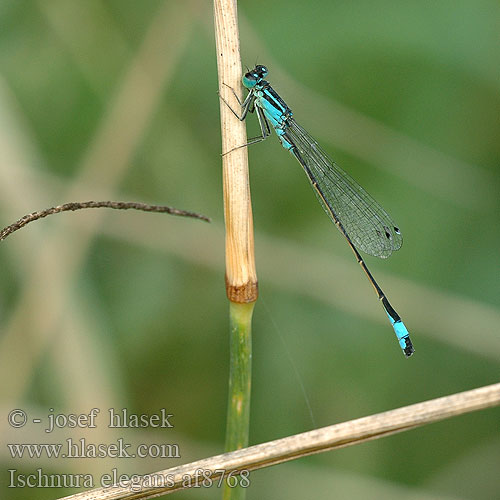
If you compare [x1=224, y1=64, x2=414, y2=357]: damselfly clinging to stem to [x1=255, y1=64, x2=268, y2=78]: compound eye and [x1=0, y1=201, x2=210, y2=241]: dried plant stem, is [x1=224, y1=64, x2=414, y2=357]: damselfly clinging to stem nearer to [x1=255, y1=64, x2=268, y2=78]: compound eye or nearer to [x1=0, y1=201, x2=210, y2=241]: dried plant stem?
[x1=255, y1=64, x2=268, y2=78]: compound eye

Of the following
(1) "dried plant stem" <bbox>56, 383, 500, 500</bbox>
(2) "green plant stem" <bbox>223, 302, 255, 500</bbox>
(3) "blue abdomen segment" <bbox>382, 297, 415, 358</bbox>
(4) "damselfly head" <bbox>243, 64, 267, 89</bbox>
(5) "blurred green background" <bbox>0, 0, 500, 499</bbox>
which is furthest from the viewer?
(5) "blurred green background" <bbox>0, 0, 500, 499</bbox>

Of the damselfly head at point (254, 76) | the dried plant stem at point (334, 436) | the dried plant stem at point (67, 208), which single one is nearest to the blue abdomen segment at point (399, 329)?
the damselfly head at point (254, 76)

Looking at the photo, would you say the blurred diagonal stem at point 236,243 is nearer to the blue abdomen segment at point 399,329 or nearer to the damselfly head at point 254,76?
the damselfly head at point 254,76

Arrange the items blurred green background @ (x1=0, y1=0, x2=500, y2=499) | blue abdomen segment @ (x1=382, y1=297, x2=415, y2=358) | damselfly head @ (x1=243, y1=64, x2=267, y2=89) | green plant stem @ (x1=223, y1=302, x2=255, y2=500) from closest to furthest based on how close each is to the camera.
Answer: green plant stem @ (x1=223, y1=302, x2=255, y2=500), damselfly head @ (x1=243, y1=64, x2=267, y2=89), blue abdomen segment @ (x1=382, y1=297, x2=415, y2=358), blurred green background @ (x1=0, y1=0, x2=500, y2=499)

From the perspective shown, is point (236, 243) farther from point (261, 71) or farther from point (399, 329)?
point (399, 329)

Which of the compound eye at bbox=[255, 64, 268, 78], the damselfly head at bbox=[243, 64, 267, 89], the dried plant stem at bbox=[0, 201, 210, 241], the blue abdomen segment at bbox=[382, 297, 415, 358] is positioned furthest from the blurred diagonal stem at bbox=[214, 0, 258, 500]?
the blue abdomen segment at bbox=[382, 297, 415, 358]

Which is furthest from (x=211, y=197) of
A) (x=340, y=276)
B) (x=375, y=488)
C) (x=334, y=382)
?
(x=375, y=488)

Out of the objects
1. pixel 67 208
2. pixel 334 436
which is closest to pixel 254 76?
pixel 67 208
